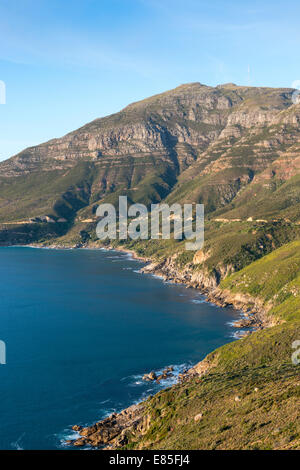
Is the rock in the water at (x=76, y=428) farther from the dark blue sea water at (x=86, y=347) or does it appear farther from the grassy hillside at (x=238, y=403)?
the grassy hillside at (x=238, y=403)

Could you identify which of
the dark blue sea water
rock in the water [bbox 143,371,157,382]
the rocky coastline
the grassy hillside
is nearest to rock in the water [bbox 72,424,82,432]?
the rocky coastline

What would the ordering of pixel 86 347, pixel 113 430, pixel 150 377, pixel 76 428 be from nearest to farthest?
1. pixel 113 430
2. pixel 76 428
3. pixel 150 377
4. pixel 86 347

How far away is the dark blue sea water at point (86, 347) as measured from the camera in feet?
276

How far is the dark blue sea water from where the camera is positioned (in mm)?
84250

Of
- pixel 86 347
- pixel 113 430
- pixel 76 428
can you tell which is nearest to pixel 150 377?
pixel 113 430

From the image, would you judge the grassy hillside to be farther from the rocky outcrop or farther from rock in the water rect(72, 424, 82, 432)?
rock in the water rect(72, 424, 82, 432)

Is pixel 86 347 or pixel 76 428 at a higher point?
pixel 76 428

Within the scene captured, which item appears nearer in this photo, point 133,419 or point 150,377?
point 133,419

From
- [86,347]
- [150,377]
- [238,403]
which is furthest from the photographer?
[86,347]

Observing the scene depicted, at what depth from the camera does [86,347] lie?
122 metres

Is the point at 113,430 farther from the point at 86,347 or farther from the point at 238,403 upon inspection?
the point at 86,347

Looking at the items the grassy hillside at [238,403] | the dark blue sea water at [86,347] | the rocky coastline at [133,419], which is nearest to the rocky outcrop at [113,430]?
the rocky coastline at [133,419]

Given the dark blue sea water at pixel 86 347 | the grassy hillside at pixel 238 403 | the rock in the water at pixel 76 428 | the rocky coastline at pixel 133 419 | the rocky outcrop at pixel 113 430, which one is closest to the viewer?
the grassy hillside at pixel 238 403

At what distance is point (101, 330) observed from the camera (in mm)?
138500
